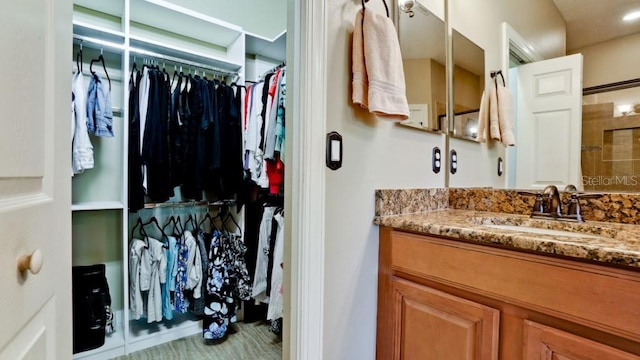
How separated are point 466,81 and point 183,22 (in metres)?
1.83

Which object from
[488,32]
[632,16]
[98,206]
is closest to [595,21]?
[632,16]

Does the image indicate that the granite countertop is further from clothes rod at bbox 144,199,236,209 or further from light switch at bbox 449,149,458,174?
clothes rod at bbox 144,199,236,209

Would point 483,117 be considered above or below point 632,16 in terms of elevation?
below

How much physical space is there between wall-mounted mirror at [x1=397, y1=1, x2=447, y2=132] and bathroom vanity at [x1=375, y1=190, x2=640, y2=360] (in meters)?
0.49

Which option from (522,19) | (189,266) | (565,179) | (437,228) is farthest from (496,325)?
(189,266)

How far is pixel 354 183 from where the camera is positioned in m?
1.09

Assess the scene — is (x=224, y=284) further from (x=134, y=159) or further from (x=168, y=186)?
(x=134, y=159)

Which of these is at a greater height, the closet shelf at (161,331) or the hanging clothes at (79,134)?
the hanging clothes at (79,134)

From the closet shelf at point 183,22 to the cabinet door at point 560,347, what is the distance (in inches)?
89.4

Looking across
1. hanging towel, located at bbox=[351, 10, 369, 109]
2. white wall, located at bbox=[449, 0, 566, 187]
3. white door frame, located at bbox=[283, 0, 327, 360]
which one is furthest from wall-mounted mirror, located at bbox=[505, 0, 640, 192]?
white door frame, located at bbox=[283, 0, 327, 360]

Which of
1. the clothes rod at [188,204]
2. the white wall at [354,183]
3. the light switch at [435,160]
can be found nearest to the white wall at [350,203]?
the white wall at [354,183]

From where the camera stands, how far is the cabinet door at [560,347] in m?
0.67

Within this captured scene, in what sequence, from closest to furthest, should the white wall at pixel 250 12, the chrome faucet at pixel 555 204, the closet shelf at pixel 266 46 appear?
the chrome faucet at pixel 555 204 → the closet shelf at pixel 266 46 → the white wall at pixel 250 12

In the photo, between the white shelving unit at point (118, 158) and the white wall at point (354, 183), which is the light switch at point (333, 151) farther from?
the white shelving unit at point (118, 158)
